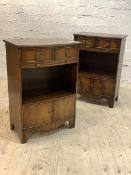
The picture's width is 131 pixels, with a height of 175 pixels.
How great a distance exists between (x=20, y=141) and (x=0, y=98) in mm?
1216

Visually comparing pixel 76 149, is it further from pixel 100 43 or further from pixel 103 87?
pixel 100 43

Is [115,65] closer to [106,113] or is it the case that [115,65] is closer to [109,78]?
[109,78]

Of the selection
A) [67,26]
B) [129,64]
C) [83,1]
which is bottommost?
[129,64]

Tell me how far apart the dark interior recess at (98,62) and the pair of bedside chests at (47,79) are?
228mm

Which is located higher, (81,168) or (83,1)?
(83,1)

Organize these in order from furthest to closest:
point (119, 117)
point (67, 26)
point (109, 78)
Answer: point (67, 26), point (109, 78), point (119, 117)

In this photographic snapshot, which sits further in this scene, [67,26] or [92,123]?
[67,26]

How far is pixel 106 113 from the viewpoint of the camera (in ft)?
10.1

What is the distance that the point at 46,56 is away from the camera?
2.17 meters

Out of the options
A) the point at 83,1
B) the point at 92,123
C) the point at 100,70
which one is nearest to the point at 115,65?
the point at 100,70

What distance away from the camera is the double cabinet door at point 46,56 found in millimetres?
2080

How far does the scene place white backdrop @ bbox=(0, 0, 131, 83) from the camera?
3.94m

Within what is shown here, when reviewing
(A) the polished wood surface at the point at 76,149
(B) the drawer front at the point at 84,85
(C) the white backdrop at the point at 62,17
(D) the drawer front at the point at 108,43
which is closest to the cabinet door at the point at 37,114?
(A) the polished wood surface at the point at 76,149

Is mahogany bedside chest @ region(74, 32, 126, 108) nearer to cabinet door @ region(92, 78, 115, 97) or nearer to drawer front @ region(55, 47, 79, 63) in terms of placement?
cabinet door @ region(92, 78, 115, 97)
